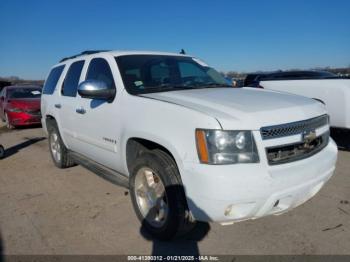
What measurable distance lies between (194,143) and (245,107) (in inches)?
22.7

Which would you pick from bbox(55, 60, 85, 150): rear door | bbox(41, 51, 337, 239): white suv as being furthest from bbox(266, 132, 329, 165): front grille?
bbox(55, 60, 85, 150): rear door

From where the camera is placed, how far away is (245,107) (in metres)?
2.78

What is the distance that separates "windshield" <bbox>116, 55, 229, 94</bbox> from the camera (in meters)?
3.64

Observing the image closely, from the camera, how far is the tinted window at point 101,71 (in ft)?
12.6

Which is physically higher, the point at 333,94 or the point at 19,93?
the point at 333,94

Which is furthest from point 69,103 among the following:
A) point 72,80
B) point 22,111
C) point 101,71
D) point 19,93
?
point 19,93

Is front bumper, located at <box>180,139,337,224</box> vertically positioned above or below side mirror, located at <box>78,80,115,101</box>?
below

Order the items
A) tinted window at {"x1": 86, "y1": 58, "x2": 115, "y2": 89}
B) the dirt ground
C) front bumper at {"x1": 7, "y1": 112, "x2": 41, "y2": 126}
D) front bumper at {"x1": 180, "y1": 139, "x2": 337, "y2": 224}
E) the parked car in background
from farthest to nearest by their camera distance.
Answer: front bumper at {"x1": 7, "y1": 112, "x2": 41, "y2": 126} < the parked car in background < tinted window at {"x1": 86, "y1": 58, "x2": 115, "y2": 89} < the dirt ground < front bumper at {"x1": 180, "y1": 139, "x2": 337, "y2": 224}

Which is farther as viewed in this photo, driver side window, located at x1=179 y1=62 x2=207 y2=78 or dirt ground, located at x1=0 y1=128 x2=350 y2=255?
driver side window, located at x1=179 y1=62 x2=207 y2=78

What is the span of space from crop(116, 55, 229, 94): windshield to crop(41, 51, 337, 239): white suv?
0.05 feet

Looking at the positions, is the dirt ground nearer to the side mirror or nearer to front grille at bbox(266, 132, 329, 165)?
front grille at bbox(266, 132, 329, 165)

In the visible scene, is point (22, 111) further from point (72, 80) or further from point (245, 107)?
point (245, 107)

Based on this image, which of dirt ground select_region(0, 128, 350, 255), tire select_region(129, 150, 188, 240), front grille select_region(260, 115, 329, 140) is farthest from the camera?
dirt ground select_region(0, 128, 350, 255)

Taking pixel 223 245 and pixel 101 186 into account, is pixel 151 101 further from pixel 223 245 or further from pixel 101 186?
pixel 101 186
